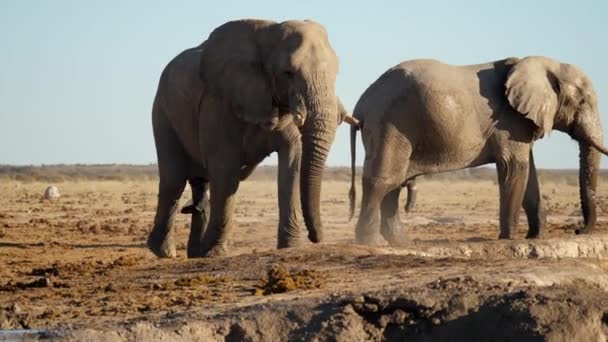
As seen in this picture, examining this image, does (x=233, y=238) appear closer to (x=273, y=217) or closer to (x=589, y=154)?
(x=589, y=154)

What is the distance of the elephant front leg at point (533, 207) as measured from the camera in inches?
704

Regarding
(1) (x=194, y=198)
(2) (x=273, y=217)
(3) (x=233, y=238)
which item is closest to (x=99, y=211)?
(2) (x=273, y=217)

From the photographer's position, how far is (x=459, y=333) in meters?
8.70

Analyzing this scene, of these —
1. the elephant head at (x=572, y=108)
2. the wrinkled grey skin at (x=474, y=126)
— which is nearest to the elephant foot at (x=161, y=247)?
the wrinkled grey skin at (x=474, y=126)

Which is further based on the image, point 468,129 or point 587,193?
point 587,193

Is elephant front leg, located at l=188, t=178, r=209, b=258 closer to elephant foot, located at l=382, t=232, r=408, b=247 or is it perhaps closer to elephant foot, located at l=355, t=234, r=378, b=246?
elephant foot, located at l=355, t=234, r=378, b=246

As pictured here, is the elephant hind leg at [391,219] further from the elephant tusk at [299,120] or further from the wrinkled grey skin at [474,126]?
the elephant tusk at [299,120]

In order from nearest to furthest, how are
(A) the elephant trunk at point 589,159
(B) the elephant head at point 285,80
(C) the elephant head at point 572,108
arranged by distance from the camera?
(B) the elephant head at point 285,80, (C) the elephant head at point 572,108, (A) the elephant trunk at point 589,159

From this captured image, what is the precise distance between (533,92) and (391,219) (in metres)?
2.24

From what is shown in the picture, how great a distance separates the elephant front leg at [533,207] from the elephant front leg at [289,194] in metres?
4.86

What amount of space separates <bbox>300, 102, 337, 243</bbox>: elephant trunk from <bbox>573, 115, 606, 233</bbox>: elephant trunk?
5373mm

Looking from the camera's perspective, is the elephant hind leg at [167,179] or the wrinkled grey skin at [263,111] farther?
the elephant hind leg at [167,179]

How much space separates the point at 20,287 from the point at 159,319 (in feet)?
9.32

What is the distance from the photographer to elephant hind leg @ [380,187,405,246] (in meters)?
17.7
